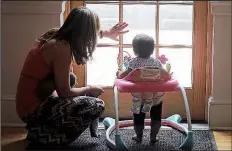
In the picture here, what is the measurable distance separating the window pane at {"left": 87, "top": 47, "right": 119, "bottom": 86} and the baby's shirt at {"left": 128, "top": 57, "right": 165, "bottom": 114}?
1.91ft

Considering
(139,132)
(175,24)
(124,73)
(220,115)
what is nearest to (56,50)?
(124,73)

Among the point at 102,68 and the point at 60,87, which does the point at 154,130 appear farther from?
the point at 102,68

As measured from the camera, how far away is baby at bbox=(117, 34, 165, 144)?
2.14 meters

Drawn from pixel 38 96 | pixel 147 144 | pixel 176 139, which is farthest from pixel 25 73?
pixel 176 139

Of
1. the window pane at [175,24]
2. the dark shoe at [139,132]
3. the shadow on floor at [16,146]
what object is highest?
the window pane at [175,24]

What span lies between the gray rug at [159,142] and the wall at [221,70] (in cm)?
14

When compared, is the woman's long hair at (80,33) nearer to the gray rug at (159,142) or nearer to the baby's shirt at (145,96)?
the baby's shirt at (145,96)

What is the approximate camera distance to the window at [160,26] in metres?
2.66

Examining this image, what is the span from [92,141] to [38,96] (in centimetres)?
37

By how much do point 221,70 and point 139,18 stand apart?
2.02ft

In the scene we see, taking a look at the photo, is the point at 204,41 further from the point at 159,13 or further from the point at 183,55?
the point at 159,13

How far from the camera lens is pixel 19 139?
232cm

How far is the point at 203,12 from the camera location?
262cm

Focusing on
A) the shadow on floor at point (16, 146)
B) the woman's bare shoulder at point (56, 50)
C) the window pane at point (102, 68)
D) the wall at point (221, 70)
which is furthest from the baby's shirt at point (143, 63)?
the shadow on floor at point (16, 146)
